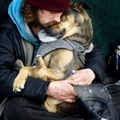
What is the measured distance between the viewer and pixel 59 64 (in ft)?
9.64

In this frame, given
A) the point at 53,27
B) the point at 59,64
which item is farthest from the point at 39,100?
the point at 53,27

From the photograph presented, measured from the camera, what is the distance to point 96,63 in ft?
10.4

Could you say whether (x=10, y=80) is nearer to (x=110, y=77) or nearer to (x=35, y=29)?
(x=35, y=29)

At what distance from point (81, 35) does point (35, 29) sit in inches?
14.1

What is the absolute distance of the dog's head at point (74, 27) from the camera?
9.80 ft

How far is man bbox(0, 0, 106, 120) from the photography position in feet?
9.14

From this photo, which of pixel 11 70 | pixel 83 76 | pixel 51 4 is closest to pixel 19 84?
pixel 11 70

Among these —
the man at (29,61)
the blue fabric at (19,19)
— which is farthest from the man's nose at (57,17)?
the blue fabric at (19,19)

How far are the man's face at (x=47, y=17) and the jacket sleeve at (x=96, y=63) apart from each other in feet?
1.55

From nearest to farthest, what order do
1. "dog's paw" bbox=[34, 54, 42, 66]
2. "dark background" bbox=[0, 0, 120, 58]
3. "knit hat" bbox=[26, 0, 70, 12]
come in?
"knit hat" bbox=[26, 0, 70, 12], "dog's paw" bbox=[34, 54, 42, 66], "dark background" bbox=[0, 0, 120, 58]

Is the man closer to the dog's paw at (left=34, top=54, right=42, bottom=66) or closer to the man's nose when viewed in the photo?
the man's nose

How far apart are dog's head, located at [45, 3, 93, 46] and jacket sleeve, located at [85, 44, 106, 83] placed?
156 mm

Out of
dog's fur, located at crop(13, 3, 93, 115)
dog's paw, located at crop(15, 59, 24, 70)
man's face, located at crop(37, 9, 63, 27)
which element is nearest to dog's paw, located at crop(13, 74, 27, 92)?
dog's fur, located at crop(13, 3, 93, 115)

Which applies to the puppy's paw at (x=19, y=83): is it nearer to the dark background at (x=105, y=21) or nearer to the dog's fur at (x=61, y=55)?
the dog's fur at (x=61, y=55)
